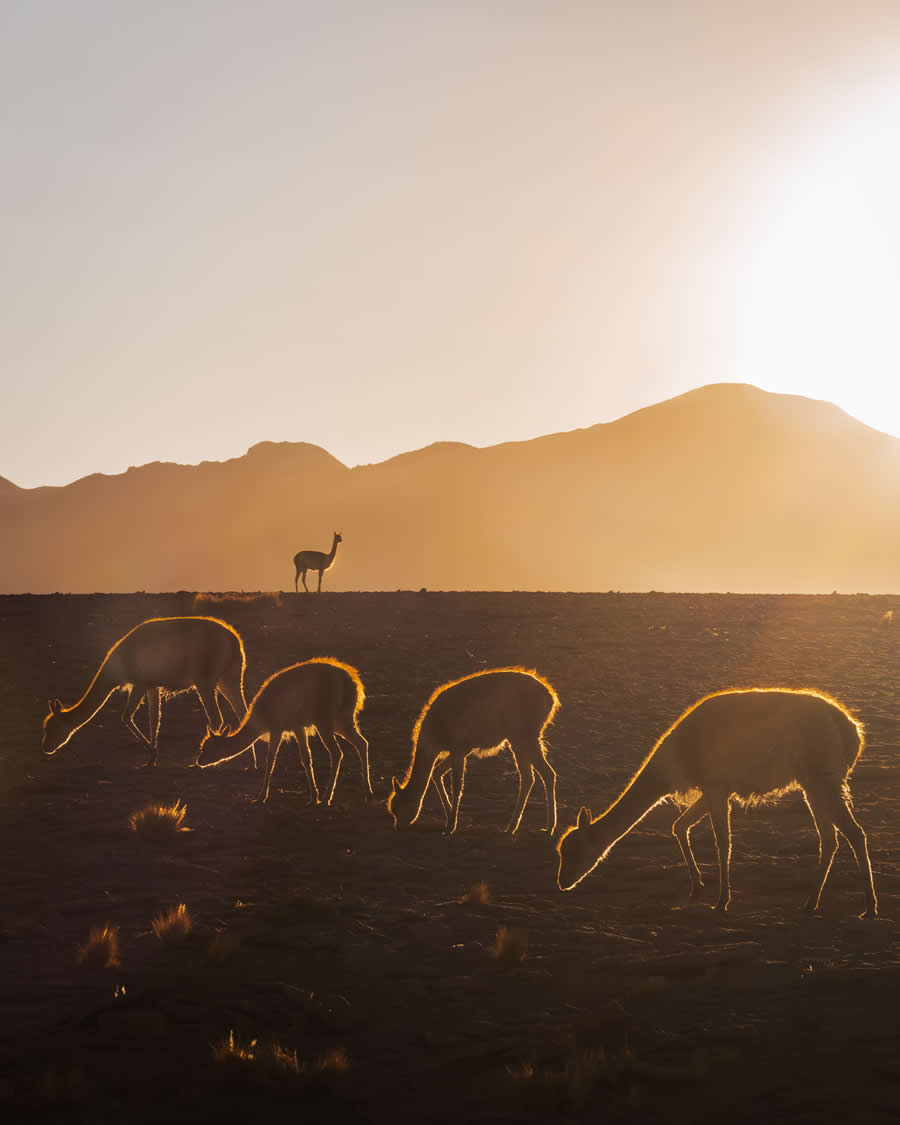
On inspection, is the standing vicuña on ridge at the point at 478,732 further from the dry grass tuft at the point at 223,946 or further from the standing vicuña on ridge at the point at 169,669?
the standing vicuña on ridge at the point at 169,669

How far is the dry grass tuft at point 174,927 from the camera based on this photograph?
8.80 metres

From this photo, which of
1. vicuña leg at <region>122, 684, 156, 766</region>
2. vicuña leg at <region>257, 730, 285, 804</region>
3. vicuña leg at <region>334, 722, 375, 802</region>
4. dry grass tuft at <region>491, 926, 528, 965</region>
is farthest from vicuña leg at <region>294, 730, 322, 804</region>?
dry grass tuft at <region>491, 926, 528, 965</region>

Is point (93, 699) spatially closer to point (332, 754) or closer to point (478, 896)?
point (332, 754)

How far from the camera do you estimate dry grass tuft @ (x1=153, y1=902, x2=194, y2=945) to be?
880 cm

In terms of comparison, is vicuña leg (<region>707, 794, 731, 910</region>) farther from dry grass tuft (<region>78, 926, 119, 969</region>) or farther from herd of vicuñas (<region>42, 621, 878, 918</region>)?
dry grass tuft (<region>78, 926, 119, 969</region>)

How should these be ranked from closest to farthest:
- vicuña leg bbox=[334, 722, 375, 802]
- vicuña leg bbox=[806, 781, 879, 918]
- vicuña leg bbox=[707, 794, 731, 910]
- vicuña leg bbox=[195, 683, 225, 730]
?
vicuña leg bbox=[806, 781, 879, 918], vicuña leg bbox=[707, 794, 731, 910], vicuña leg bbox=[334, 722, 375, 802], vicuña leg bbox=[195, 683, 225, 730]

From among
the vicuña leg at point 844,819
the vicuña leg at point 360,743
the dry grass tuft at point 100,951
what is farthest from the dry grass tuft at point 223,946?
the vicuña leg at point 844,819

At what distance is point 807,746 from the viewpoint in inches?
359

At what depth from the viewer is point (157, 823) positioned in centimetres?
1184

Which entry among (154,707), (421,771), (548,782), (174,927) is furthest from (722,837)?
(154,707)

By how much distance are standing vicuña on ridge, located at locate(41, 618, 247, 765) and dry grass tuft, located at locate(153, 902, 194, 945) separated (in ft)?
19.2

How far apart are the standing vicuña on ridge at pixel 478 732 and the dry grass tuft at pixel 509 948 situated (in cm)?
318

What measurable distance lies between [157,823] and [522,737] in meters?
4.20

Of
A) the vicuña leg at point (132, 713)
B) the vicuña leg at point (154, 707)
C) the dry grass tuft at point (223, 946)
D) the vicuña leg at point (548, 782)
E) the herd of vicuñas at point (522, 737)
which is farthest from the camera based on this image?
the vicuña leg at point (154, 707)
